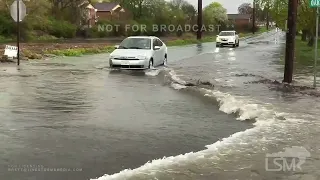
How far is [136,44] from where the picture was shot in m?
19.5

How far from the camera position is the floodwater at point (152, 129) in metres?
5.79

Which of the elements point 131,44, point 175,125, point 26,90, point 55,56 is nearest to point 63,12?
point 55,56

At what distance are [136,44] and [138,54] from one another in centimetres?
144

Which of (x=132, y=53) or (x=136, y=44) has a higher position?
(x=136, y=44)

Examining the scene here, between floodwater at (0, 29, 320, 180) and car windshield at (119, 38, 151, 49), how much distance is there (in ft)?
16.4

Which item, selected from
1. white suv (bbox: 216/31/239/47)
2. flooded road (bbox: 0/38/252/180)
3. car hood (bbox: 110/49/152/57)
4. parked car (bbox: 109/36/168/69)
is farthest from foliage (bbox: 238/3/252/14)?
flooded road (bbox: 0/38/252/180)

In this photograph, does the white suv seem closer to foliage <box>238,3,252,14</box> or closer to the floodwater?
the floodwater

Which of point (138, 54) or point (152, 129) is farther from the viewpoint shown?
point (138, 54)

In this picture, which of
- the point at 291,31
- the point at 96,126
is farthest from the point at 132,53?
the point at 96,126

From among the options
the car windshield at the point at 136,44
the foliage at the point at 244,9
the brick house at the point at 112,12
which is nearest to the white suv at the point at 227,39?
the car windshield at the point at 136,44

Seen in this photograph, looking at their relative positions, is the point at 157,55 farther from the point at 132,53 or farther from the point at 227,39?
the point at 227,39

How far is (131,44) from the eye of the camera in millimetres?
19500

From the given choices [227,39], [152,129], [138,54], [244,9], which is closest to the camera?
[152,129]

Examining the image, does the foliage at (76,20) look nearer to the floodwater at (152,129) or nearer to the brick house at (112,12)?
the brick house at (112,12)
